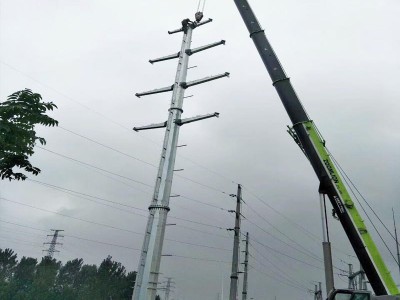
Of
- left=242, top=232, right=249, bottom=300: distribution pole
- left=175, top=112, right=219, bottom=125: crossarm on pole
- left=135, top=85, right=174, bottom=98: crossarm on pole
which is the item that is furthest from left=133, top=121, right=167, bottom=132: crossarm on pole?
left=242, top=232, right=249, bottom=300: distribution pole

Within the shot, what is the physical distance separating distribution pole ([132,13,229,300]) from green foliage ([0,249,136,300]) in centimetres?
6286

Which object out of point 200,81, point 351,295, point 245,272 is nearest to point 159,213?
point 200,81

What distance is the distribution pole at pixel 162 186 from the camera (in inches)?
463

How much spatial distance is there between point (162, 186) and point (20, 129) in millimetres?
6379

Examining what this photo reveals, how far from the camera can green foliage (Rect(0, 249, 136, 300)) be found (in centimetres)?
7319

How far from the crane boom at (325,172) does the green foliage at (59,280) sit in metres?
65.8

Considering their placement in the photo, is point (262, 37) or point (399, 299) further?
point (262, 37)

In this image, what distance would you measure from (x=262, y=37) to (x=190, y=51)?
4.27 meters

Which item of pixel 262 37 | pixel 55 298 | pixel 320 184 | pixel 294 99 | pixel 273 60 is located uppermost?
pixel 262 37

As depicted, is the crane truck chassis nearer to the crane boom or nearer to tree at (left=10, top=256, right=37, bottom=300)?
the crane boom

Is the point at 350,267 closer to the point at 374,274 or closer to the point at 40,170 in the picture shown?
the point at 374,274

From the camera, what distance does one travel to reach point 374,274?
10.0m

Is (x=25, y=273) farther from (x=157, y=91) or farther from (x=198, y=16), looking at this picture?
(x=198, y=16)

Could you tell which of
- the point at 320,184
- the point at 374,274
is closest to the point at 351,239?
the point at 374,274
